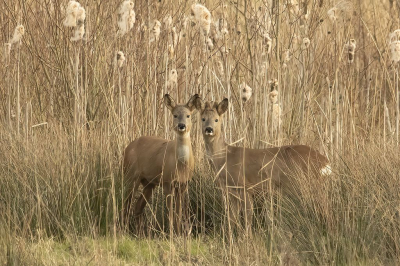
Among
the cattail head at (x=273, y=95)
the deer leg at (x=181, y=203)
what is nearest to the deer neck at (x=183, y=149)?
the deer leg at (x=181, y=203)

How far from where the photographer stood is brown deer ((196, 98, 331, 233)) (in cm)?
557

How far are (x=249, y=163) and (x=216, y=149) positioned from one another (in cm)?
30

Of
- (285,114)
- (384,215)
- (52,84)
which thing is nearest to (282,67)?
(285,114)

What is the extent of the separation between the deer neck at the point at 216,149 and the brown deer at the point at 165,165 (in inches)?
16.2

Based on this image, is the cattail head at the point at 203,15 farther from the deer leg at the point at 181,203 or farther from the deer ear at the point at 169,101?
the deer leg at the point at 181,203

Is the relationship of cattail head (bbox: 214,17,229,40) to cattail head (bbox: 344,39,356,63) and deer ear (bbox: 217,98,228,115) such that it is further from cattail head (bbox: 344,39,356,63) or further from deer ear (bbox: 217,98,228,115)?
cattail head (bbox: 344,39,356,63)

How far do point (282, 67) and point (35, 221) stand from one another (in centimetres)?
288

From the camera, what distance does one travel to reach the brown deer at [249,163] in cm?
557

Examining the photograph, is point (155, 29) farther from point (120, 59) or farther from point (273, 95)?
point (273, 95)

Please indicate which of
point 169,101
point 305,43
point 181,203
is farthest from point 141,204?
point 305,43

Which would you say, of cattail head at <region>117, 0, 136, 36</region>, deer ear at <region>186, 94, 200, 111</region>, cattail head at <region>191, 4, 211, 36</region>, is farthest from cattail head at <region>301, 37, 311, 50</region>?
cattail head at <region>117, 0, 136, 36</region>

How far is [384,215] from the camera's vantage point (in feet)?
14.6

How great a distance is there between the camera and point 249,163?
5805mm

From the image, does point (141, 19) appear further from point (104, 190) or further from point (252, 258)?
point (252, 258)
